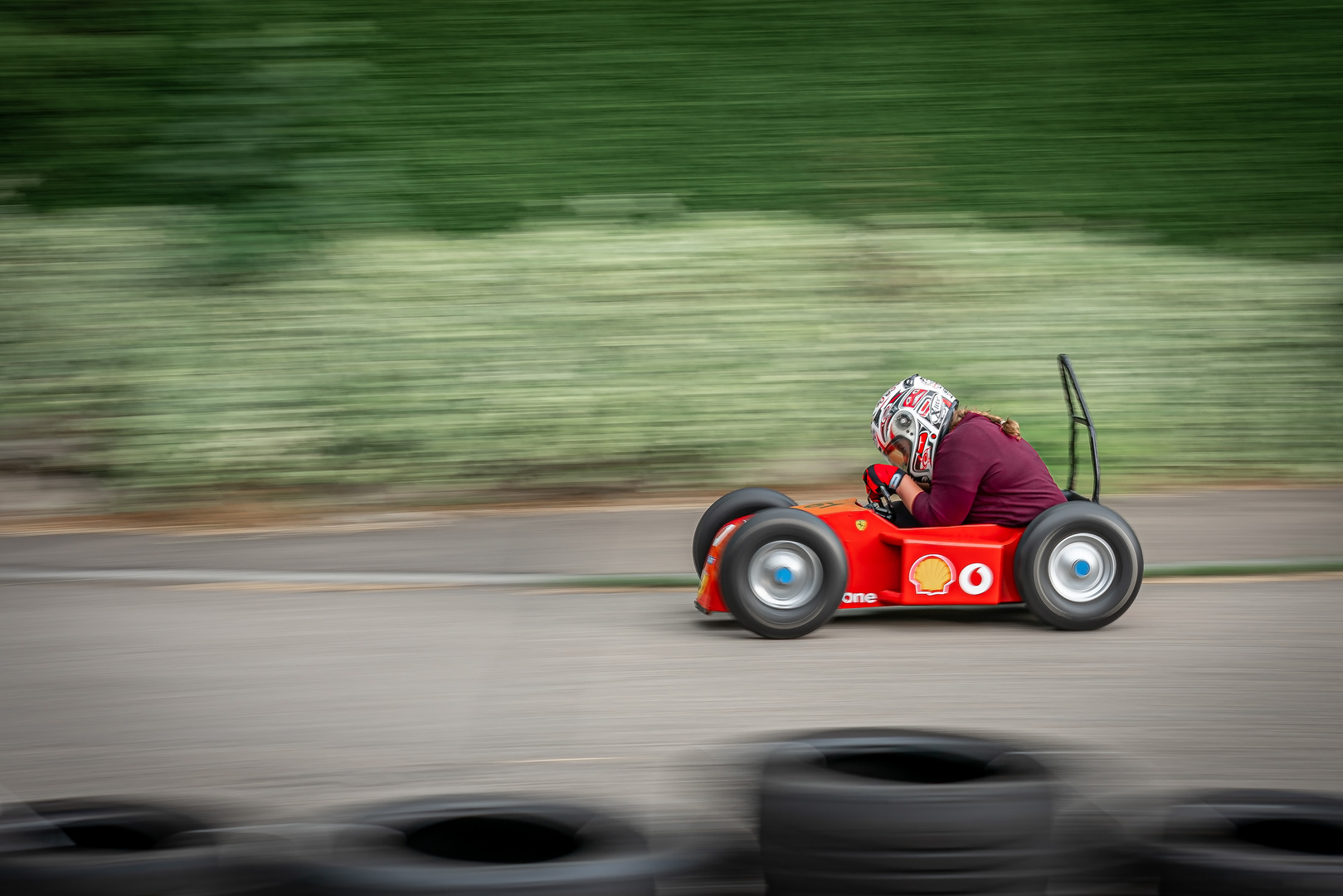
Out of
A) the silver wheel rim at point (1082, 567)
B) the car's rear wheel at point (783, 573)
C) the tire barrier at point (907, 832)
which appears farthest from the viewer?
the silver wheel rim at point (1082, 567)

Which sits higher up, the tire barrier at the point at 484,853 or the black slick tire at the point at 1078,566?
the black slick tire at the point at 1078,566

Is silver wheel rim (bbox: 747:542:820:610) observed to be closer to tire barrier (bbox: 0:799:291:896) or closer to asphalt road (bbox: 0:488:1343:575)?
asphalt road (bbox: 0:488:1343:575)

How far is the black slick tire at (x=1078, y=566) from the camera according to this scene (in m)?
5.70

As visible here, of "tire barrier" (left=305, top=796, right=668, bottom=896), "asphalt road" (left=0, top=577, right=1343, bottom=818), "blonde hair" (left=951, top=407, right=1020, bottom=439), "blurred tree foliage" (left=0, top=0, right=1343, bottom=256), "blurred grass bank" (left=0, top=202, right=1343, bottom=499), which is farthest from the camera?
"blurred tree foliage" (left=0, top=0, right=1343, bottom=256)

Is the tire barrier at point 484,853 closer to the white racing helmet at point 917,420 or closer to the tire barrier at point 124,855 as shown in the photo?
the tire barrier at point 124,855

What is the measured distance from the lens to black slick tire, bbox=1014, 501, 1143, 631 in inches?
224

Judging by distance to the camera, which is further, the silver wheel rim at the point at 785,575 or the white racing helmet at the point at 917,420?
the white racing helmet at the point at 917,420

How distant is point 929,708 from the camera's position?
473 cm

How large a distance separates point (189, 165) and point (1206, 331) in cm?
809

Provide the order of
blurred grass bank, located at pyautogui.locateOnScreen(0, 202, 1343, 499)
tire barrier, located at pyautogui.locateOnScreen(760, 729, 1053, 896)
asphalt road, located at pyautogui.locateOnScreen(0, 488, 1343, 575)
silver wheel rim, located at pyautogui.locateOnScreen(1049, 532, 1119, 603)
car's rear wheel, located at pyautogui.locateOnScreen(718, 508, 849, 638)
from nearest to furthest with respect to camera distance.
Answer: tire barrier, located at pyautogui.locateOnScreen(760, 729, 1053, 896) < car's rear wheel, located at pyautogui.locateOnScreen(718, 508, 849, 638) < silver wheel rim, located at pyautogui.locateOnScreen(1049, 532, 1119, 603) < asphalt road, located at pyautogui.locateOnScreen(0, 488, 1343, 575) < blurred grass bank, located at pyautogui.locateOnScreen(0, 202, 1343, 499)

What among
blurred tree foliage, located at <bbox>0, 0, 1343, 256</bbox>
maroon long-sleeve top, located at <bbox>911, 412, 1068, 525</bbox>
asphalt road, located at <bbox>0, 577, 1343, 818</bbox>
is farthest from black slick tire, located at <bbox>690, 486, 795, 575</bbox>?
blurred tree foliage, located at <bbox>0, 0, 1343, 256</bbox>

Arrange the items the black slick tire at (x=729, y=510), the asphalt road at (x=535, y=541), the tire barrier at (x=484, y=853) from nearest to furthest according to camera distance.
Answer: the tire barrier at (x=484, y=853) → the black slick tire at (x=729, y=510) → the asphalt road at (x=535, y=541)

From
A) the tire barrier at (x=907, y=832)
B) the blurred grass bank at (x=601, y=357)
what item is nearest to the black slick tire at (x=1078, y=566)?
the tire barrier at (x=907, y=832)

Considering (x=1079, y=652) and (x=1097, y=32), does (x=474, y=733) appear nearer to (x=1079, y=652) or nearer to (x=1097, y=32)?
(x=1079, y=652)
